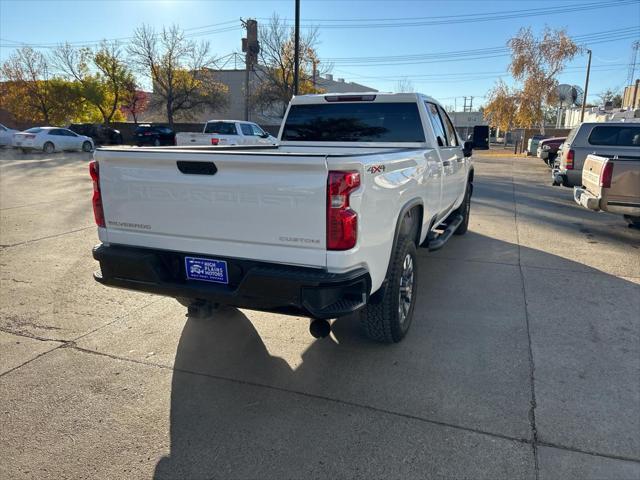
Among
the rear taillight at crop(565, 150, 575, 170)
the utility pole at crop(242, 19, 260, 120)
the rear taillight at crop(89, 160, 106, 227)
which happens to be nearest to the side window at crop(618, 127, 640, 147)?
the rear taillight at crop(565, 150, 575, 170)

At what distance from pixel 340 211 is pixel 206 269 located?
107 cm

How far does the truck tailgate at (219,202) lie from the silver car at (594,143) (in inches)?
408

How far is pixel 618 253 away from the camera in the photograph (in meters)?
6.78

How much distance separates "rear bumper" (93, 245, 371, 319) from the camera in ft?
9.18

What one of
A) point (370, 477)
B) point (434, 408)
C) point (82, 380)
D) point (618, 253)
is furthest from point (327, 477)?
point (618, 253)

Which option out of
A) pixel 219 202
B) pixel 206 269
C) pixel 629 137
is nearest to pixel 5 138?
pixel 206 269

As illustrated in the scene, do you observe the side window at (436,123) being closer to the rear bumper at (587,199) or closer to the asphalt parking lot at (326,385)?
the asphalt parking lot at (326,385)

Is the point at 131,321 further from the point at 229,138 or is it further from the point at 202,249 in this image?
the point at 229,138

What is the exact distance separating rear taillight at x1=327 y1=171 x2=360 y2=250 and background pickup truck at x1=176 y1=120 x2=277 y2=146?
1647cm

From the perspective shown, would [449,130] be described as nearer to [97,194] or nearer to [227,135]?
[97,194]

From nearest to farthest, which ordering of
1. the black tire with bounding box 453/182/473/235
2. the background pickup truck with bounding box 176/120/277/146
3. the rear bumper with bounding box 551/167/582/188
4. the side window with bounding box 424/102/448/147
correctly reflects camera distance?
the side window with bounding box 424/102/448/147, the black tire with bounding box 453/182/473/235, the rear bumper with bounding box 551/167/582/188, the background pickup truck with bounding box 176/120/277/146

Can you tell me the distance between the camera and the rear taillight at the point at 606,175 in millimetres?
6875

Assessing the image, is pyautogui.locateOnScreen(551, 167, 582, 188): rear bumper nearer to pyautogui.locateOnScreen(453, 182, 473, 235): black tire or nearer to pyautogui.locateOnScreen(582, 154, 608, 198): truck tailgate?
pyautogui.locateOnScreen(582, 154, 608, 198): truck tailgate

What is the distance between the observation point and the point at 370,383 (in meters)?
3.36
